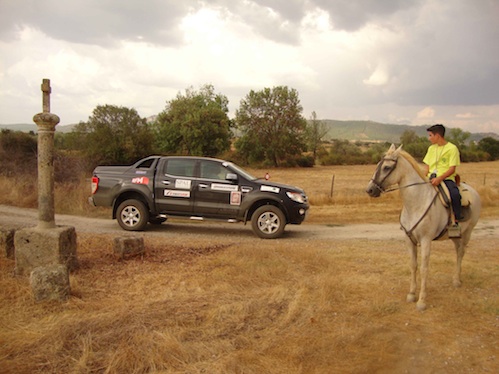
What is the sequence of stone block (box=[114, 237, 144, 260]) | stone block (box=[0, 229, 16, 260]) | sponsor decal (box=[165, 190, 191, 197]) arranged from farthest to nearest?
sponsor decal (box=[165, 190, 191, 197]), stone block (box=[114, 237, 144, 260]), stone block (box=[0, 229, 16, 260])

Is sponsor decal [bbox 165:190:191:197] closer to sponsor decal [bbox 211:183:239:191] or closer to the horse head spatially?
sponsor decal [bbox 211:183:239:191]

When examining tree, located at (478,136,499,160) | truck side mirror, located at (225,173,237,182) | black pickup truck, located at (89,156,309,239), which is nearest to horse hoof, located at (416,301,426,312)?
black pickup truck, located at (89,156,309,239)

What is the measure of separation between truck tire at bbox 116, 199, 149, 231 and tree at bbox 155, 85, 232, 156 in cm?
3345

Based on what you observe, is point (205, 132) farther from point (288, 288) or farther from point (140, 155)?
point (288, 288)

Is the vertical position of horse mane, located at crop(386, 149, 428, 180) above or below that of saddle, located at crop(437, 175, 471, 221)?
above

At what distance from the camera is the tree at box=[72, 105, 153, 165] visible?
35.2m

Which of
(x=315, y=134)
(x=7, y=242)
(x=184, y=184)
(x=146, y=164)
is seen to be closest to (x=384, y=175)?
(x=184, y=184)

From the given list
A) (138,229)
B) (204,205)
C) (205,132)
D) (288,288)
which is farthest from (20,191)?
(205,132)

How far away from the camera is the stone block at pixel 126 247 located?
756 centimetres

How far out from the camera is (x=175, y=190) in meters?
10.5

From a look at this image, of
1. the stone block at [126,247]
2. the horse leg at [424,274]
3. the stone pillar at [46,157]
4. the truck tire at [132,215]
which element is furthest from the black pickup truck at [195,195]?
the horse leg at [424,274]

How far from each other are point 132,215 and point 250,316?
247 inches

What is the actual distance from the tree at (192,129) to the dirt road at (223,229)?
3174 cm

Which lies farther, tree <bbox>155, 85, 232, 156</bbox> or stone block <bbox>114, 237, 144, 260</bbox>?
tree <bbox>155, 85, 232, 156</bbox>
